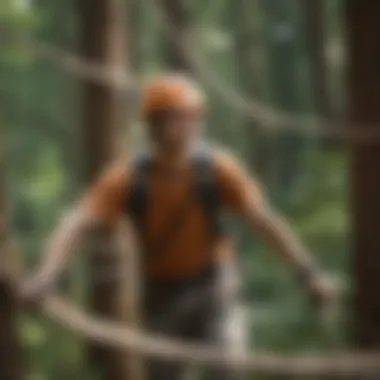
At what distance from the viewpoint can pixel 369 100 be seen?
1.13 metres

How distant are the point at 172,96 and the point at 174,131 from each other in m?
0.05

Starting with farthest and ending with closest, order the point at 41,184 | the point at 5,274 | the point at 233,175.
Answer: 1. the point at 41,184
2. the point at 233,175
3. the point at 5,274

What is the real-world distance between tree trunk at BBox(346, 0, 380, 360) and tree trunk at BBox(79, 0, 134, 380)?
0.87ft

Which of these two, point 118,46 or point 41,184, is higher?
point 118,46

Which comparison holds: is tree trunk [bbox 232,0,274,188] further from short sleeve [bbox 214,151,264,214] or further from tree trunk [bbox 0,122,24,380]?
tree trunk [bbox 0,122,24,380]

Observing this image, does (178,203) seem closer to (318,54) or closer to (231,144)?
(231,144)

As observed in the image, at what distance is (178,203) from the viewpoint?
3.20 feet

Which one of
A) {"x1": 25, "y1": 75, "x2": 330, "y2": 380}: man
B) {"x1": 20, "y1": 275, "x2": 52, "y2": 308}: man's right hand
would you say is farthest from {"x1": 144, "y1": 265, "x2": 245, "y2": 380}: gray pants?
{"x1": 20, "y1": 275, "x2": 52, "y2": 308}: man's right hand

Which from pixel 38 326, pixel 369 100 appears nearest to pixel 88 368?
pixel 38 326

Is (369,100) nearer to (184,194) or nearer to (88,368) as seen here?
(184,194)

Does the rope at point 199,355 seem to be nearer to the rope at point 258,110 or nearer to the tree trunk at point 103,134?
the tree trunk at point 103,134

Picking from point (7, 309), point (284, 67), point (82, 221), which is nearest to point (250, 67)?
point (284, 67)

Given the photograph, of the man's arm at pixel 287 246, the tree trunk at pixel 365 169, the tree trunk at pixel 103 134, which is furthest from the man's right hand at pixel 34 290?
the tree trunk at pixel 365 169

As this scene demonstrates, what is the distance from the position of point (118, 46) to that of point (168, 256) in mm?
272
